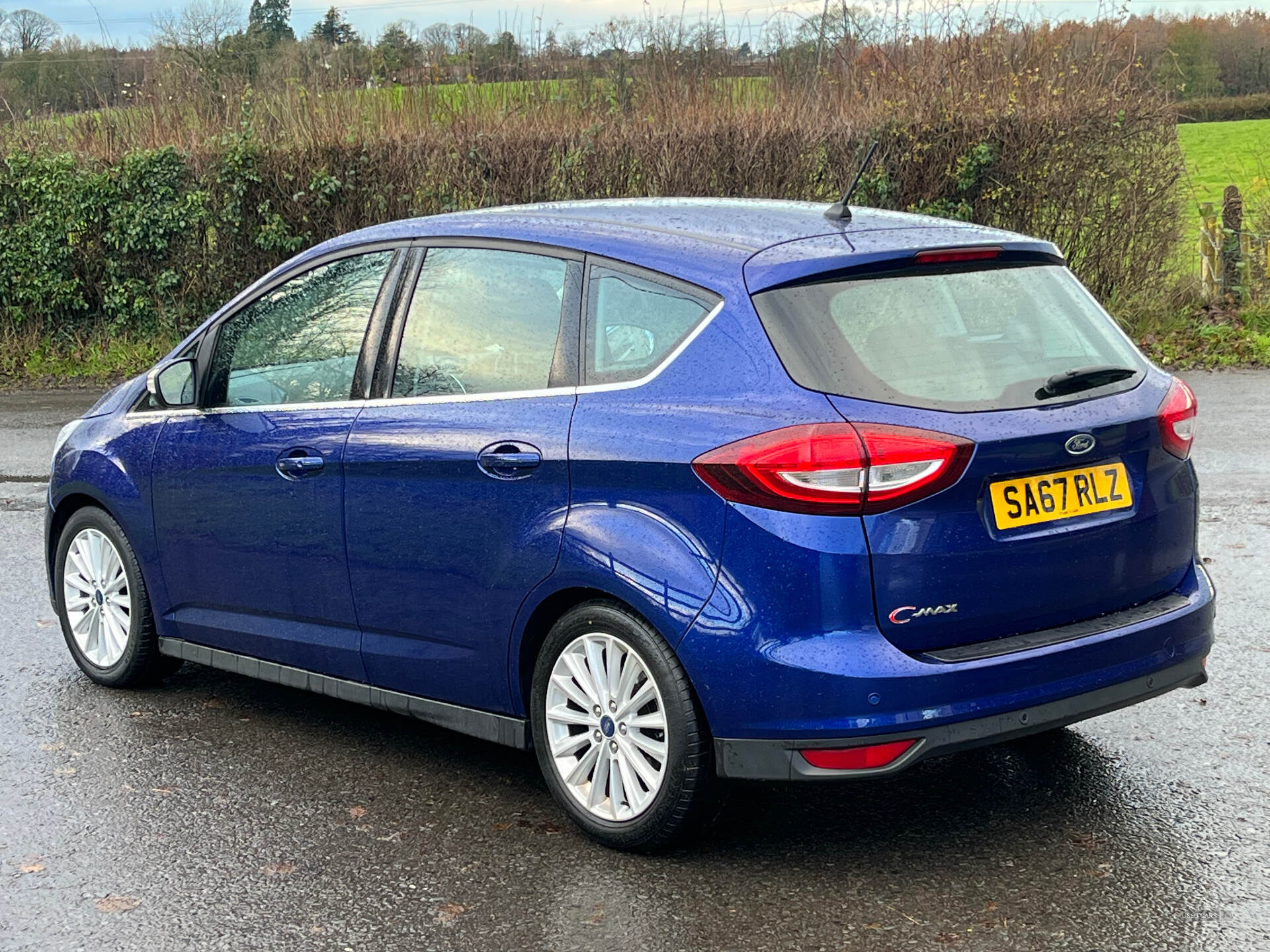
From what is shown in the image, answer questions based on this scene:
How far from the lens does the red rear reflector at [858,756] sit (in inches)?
151

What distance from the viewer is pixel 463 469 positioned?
454 centimetres

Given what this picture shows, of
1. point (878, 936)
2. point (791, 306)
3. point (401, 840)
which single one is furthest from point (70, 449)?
point (878, 936)

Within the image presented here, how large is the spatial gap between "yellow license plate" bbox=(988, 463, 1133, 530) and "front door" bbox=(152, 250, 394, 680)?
2202 mm

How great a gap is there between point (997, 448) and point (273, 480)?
2.57 metres

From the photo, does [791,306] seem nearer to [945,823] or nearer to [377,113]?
[945,823]

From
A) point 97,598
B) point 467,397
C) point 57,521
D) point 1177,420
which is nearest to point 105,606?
point 97,598

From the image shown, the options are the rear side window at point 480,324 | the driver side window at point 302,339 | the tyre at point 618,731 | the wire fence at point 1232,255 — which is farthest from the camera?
the wire fence at point 1232,255

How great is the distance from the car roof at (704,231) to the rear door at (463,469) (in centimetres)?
11

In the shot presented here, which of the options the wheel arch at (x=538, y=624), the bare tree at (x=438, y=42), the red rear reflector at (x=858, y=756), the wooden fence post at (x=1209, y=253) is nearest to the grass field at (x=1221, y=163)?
the wooden fence post at (x=1209, y=253)

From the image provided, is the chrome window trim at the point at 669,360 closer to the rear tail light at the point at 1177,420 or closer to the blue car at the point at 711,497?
the blue car at the point at 711,497

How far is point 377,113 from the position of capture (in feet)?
54.1

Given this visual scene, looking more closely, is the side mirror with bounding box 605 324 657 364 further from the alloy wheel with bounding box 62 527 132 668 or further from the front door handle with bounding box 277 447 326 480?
the alloy wheel with bounding box 62 527 132 668

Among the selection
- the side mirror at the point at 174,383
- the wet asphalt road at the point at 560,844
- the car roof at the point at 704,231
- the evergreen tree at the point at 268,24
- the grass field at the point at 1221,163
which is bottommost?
the wet asphalt road at the point at 560,844

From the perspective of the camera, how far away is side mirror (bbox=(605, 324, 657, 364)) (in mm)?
4258
